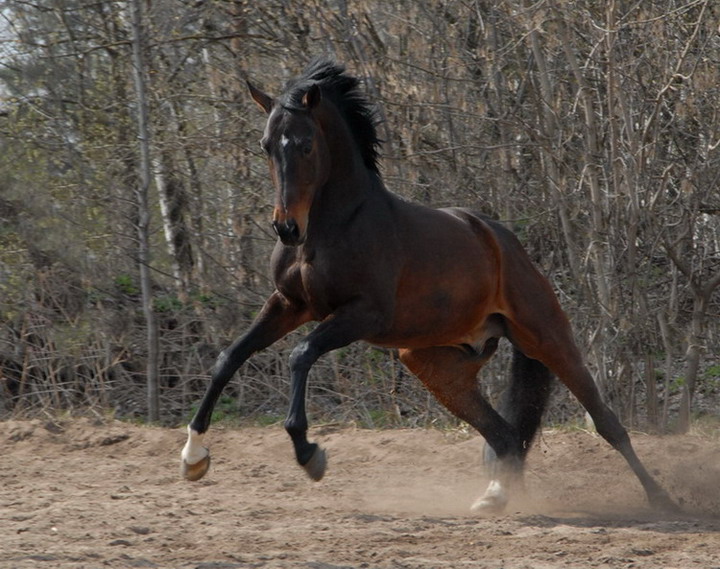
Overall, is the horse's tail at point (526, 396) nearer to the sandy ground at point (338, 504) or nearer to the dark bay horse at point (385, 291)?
the dark bay horse at point (385, 291)

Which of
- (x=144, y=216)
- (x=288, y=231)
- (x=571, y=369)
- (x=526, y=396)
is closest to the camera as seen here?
(x=288, y=231)

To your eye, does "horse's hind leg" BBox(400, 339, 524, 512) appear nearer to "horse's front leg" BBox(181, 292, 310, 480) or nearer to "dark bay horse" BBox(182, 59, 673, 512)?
"dark bay horse" BBox(182, 59, 673, 512)

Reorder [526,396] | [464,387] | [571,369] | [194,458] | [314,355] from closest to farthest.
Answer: [314,355] → [194,458] → [571,369] → [464,387] → [526,396]

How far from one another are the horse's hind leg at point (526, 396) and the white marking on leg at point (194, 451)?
79.1 inches

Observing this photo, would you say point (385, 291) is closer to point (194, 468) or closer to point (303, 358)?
point (303, 358)

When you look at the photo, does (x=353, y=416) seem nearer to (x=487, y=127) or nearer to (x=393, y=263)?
(x=487, y=127)

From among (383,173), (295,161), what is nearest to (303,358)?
(295,161)

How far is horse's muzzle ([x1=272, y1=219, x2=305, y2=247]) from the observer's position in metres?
4.92

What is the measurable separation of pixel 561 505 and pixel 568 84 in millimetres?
3926

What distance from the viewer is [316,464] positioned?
4.99 m

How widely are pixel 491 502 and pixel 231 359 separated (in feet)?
5.29

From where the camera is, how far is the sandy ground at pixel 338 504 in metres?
4.39

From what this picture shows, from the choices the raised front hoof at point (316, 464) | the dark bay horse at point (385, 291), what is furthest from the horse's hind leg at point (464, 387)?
the raised front hoof at point (316, 464)

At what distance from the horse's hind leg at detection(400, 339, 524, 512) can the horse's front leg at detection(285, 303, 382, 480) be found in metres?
0.98
